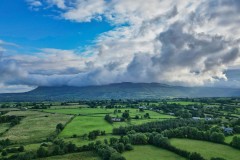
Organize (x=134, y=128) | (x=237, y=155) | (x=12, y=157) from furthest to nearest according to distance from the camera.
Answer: (x=134, y=128) → (x=12, y=157) → (x=237, y=155)

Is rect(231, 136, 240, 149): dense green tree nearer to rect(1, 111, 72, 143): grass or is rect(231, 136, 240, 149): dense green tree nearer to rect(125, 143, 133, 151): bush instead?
rect(125, 143, 133, 151): bush

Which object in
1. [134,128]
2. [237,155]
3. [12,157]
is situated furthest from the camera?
[134,128]

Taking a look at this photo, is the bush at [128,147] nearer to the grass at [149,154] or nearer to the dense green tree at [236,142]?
the grass at [149,154]

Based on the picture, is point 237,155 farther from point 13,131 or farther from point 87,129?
point 13,131

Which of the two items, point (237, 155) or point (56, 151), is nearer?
point (237, 155)

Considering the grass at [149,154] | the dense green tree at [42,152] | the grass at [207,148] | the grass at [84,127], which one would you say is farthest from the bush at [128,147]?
the grass at [84,127]

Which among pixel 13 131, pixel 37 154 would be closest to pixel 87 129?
pixel 13 131

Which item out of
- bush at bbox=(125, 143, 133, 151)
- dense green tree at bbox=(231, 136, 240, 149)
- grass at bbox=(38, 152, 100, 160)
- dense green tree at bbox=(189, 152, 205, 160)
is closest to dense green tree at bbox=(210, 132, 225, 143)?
dense green tree at bbox=(231, 136, 240, 149)
